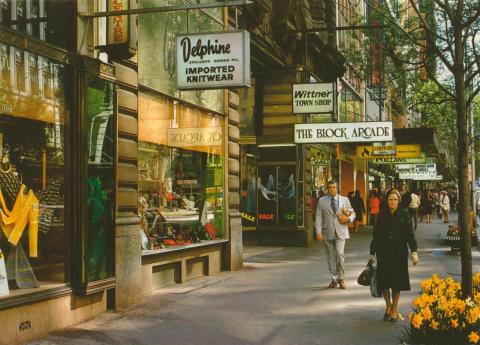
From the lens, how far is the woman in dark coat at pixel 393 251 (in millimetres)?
8570

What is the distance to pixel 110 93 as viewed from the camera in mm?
9195

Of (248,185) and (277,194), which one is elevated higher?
(248,185)

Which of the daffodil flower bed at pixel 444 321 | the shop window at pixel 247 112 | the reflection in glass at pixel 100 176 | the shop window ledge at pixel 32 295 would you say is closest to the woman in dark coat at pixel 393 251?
the daffodil flower bed at pixel 444 321

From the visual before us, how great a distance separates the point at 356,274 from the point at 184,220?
3631 mm

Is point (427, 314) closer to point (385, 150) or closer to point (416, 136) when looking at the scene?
point (385, 150)

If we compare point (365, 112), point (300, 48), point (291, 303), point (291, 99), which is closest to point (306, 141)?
point (291, 99)

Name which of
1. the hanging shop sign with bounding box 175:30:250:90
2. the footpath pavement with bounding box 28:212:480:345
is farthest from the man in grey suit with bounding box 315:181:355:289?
the hanging shop sign with bounding box 175:30:250:90

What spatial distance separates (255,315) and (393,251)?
2033 mm

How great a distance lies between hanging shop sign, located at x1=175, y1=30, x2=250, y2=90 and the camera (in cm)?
1050

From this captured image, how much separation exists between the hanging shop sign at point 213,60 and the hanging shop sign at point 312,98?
359 inches

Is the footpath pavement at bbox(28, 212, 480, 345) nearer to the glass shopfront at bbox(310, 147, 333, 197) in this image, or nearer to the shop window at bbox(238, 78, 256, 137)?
the shop window at bbox(238, 78, 256, 137)

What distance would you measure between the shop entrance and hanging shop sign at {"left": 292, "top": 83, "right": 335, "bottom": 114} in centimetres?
249

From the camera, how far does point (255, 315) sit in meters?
9.12

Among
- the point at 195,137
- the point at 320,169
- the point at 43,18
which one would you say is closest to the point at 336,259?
the point at 195,137
